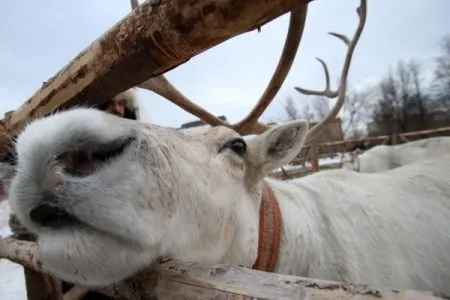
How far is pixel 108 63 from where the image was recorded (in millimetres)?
1382

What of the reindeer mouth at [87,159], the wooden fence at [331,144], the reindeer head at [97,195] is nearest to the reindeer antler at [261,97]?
the reindeer head at [97,195]

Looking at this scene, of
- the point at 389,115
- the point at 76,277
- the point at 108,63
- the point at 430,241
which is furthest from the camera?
the point at 389,115

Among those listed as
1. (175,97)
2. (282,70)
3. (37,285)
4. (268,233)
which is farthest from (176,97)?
(37,285)

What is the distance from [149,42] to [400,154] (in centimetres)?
710

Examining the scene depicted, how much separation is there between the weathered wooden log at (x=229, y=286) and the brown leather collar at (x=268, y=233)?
0.82 meters

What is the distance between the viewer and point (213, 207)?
5.14ft

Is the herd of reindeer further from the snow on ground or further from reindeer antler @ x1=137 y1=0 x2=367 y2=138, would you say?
the snow on ground

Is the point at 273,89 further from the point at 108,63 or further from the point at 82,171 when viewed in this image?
the point at 82,171

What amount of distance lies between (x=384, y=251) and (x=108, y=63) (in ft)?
6.96

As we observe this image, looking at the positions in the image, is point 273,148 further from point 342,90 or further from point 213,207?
point 342,90

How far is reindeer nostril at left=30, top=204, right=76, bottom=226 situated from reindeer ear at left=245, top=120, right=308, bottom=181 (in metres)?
1.30

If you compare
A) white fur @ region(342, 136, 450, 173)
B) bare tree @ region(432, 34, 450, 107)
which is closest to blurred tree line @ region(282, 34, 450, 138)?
bare tree @ region(432, 34, 450, 107)

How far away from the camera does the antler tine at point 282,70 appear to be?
1.84m

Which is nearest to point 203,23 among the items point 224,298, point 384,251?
point 224,298
